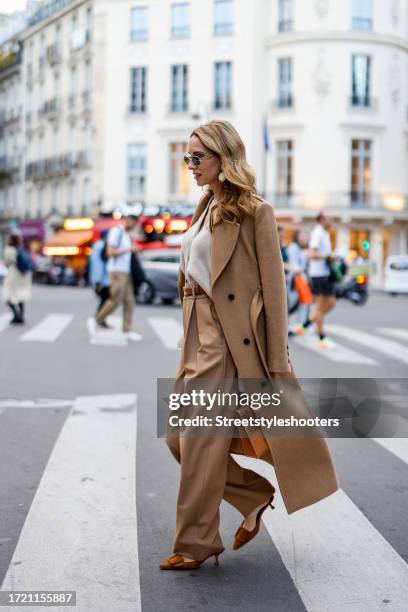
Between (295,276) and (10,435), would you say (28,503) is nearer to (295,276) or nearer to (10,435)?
(10,435)

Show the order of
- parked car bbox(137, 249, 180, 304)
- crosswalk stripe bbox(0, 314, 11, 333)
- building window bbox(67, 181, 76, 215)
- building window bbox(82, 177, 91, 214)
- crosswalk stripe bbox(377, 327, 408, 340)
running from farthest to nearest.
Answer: building window bbox(67, 181, 76, 215), building window bbox(82, 177, 91, 214), parked car bbox(137, 249, 180, 304), crosswalk stripe bbox(0, 314, 11, 333), crosswalk stripe bbox(377, 327, 408, 340)

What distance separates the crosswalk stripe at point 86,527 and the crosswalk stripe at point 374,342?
6.18 meters

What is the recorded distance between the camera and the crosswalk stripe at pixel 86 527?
3689 millimetres

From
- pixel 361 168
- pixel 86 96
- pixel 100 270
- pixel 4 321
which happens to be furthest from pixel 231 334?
pixel 86 96

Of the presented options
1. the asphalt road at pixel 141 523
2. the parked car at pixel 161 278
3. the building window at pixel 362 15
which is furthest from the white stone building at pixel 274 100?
the asphalt road at pixel 141 523

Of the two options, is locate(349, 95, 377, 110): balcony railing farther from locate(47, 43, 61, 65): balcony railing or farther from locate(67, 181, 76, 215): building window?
locate(47, 43, 61, 65): balcony railing

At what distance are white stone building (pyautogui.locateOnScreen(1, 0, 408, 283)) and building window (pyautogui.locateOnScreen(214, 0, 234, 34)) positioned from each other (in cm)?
5

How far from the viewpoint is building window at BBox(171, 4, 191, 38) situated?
149ft

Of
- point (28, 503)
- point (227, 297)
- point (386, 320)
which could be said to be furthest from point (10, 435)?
point (386, 320)

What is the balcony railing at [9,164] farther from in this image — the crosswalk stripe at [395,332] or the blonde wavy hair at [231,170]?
the blonde wavy hair at [231,170]

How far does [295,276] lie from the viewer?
549 inches

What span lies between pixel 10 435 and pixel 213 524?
3041mm

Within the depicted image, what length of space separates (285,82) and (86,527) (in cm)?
4209

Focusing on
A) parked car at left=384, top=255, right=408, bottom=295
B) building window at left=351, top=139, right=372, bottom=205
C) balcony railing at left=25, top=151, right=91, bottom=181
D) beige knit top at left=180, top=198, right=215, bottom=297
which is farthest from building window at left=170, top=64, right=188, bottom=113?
beige knit top at left=180, top=198, right=215, bottom=297
